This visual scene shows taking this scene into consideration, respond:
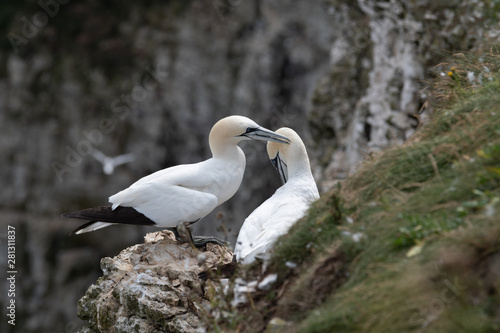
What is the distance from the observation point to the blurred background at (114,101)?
22.4 m

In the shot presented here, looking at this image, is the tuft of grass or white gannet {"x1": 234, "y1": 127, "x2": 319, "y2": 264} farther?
white gannet {"x1": 234, "y1": 127, "x2": 319, "y2": 264}

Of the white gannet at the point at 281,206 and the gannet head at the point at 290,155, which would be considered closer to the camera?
the white gannet at the point at 281,206

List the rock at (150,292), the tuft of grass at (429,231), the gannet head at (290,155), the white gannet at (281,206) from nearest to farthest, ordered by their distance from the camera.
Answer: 1. the tuft of grass at (429,231)
2. the white gannet at (281,206)
3. the rock at (150,292)
4. the gannet head at (290,155)

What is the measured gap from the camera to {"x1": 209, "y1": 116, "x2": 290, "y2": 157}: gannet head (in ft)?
21.4

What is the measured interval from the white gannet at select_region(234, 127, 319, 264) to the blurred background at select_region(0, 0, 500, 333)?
1334 cm

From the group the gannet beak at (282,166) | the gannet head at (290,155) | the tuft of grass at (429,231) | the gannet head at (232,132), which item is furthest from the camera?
the gannet beak at (282,166)

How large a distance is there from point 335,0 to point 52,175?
13882 mm

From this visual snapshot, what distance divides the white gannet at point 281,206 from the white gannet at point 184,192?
0.41 metres

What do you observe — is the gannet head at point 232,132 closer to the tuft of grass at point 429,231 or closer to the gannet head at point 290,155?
the gannet head at point 290,155

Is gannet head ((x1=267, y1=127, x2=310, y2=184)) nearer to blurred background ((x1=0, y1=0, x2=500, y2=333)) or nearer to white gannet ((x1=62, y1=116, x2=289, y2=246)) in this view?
white gannet ((x1=62, y1=116, x2=289, y2=246))

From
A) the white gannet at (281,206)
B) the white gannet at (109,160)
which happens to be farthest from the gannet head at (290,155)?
the white gannet at (109,160)

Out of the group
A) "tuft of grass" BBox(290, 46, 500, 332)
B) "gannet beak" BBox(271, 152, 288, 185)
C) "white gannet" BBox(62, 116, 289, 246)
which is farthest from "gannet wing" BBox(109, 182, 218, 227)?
"tuft of grass" BBox(290, 46, 500, 332)

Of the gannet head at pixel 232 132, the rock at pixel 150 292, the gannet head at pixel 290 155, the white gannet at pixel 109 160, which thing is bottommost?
the white gannet at pixel 109 160

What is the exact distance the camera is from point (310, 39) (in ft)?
73.9
